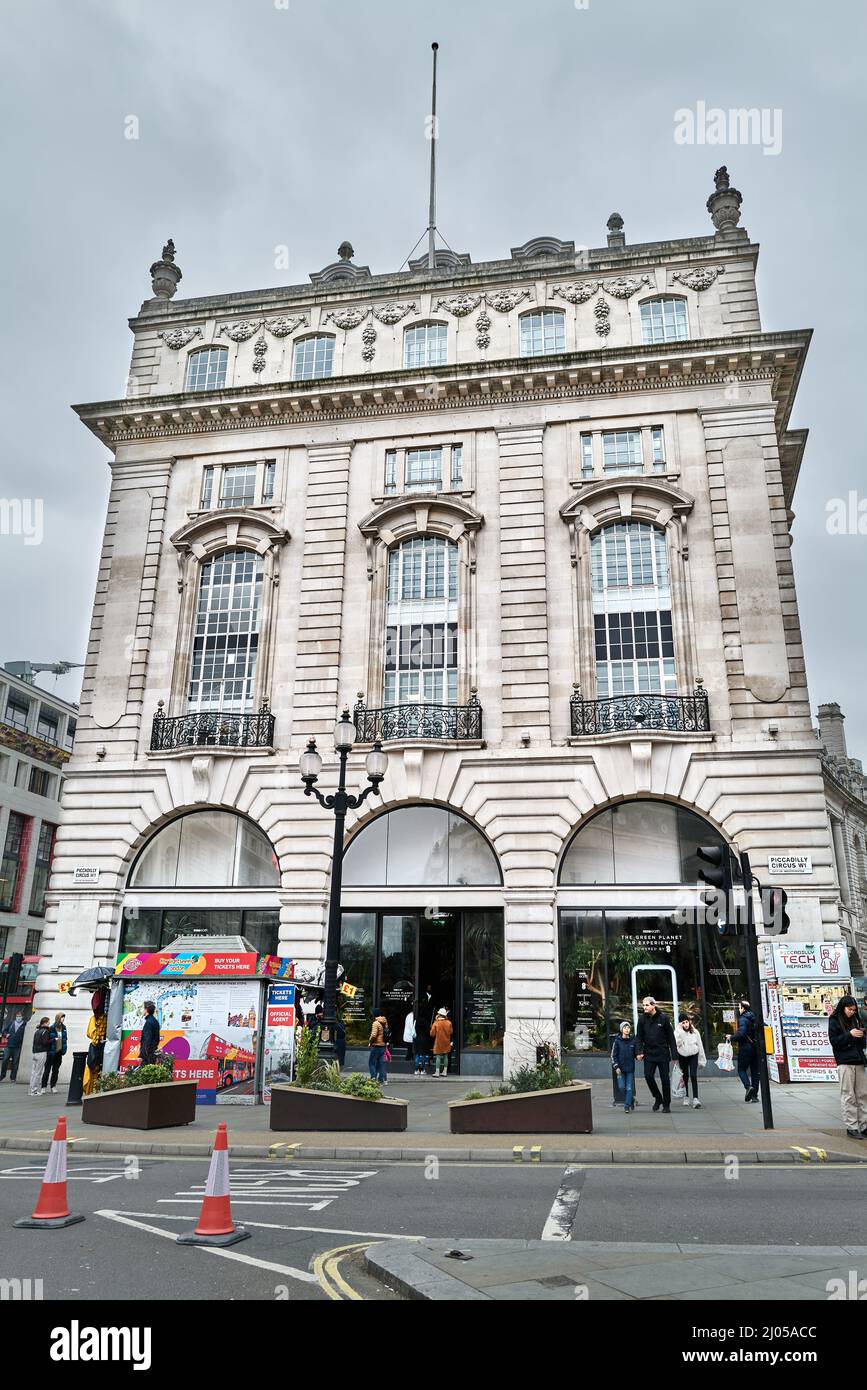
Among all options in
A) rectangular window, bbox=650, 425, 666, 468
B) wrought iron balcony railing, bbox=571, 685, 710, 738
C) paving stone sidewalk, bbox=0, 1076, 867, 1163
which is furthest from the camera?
rectangular window, bbox=650, 425, 666, 468

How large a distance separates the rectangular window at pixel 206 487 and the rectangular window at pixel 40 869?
150 ft

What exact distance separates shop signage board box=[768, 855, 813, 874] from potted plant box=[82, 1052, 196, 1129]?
13796mm

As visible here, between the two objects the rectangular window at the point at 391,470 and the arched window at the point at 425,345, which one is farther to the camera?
the arched window at the point at 425,345

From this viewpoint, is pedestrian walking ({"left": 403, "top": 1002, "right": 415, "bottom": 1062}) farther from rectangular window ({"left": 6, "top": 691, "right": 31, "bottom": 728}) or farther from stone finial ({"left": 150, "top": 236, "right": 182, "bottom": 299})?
rectangular window ({"left": 6, "top": 691, "right": 31, "bottom": 728})

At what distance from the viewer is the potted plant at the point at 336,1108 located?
14578mm

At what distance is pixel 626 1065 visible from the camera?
17.1 m

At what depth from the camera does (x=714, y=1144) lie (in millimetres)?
12742

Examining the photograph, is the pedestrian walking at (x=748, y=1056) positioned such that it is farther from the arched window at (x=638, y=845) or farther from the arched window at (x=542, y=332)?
the arched window at (x=542, y=332)

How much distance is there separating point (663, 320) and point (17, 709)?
55.7m

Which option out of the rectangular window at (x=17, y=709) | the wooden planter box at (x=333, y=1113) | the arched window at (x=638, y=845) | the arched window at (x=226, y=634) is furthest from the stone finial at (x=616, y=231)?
the rectangular window at (x=17, y=709)

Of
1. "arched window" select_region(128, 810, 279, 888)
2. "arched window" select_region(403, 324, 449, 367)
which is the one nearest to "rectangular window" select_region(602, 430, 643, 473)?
"arched window" select_region(403, 324, 449, 367)

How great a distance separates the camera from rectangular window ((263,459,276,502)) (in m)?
28.9

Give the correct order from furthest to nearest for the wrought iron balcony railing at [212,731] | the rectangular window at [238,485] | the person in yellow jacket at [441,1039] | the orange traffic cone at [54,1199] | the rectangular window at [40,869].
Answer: the rectangular window at [40,869] → the rectangular window at [238,485] → the wrought iron balcony railing at [212,731] → the person in yellow jacket at [441,1039] → the orange traffic cone at [54,1199]

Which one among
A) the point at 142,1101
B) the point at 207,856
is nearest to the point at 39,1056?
the point at 207,856
